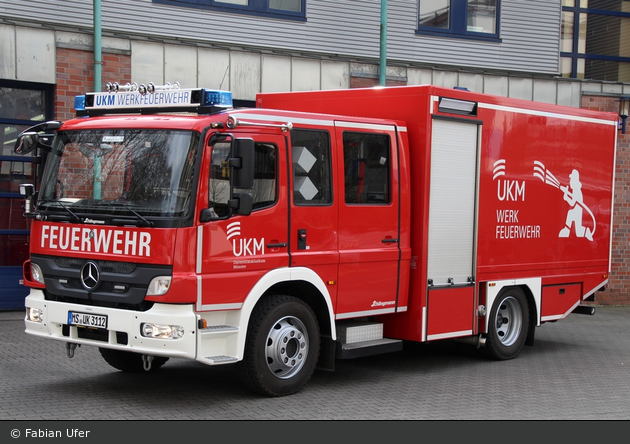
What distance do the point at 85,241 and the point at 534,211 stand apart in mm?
5728

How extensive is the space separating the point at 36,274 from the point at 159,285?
1.49 metres

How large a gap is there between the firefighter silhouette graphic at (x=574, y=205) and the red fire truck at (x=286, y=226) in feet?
0.61

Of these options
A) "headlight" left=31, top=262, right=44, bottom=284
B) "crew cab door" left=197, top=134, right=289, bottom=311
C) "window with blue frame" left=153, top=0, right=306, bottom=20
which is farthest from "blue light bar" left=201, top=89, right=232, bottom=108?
"window with blue frame" left=153, top=0, right=306, bottom=20

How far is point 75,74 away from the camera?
12.4 m

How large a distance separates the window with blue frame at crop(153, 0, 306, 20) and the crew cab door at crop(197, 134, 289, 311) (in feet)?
21.7

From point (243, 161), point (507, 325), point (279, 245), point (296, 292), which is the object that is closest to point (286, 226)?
point (279, 245)

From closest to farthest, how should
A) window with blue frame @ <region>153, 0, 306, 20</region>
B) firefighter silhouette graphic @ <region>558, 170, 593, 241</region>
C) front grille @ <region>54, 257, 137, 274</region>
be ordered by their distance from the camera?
1. front grille @ <region>54, 257, 137, 274</region>
2. firefighter silhouette graphic @ <region>558, 170, 593, 241</region>
3. window with blue frame @ <region>153, 0, 306, 20</region>

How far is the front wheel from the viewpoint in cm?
1029

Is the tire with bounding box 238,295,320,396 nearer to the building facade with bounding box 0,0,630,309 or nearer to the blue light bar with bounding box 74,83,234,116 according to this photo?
the blue light bar with bounding box 74,83,234,116

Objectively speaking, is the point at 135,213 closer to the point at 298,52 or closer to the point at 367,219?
the point at 367,219

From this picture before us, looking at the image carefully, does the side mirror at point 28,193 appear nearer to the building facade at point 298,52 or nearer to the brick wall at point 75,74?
the building facade at point 298,52

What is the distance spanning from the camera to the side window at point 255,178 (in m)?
7.36

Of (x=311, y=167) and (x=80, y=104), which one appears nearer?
(x=311, y=167)

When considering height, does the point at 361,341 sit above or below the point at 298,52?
below
